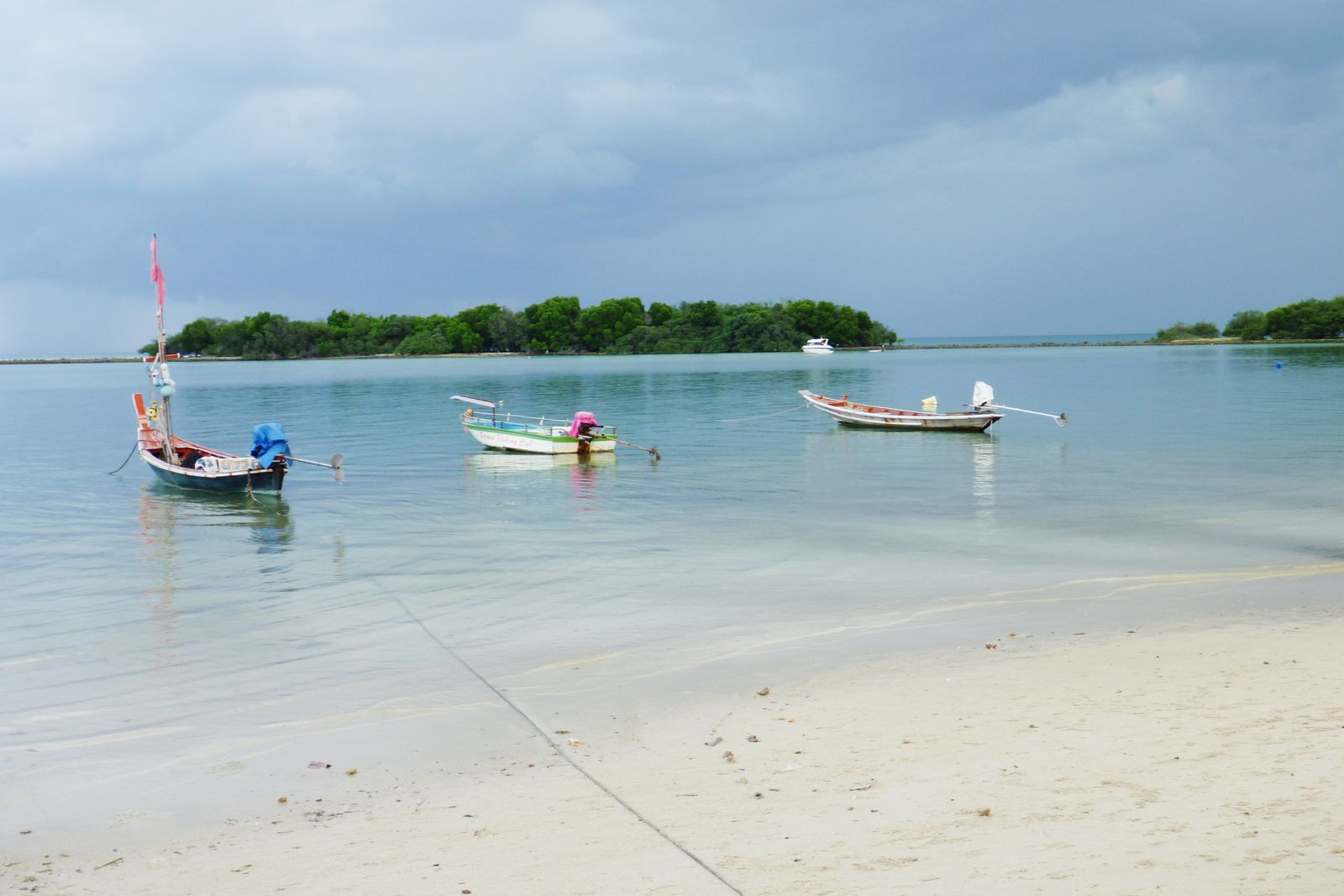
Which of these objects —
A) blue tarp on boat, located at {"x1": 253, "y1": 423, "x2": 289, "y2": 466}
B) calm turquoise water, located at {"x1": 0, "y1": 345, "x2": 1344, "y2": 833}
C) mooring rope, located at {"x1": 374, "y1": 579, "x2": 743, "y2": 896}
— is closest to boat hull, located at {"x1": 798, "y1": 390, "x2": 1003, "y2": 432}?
calm turquoise water, located at {"x1": 0, "y1": 345, "x2": 1344, "y2": 833}

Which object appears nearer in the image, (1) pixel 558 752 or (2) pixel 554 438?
(1) pixel 558 752

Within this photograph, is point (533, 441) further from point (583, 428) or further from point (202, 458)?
point (202, 458)

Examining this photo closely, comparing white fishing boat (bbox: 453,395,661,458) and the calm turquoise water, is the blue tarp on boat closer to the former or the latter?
the calm turquoise water

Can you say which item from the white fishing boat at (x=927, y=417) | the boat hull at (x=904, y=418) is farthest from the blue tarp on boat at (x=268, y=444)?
the white fishing boat at (x=927, y=417)

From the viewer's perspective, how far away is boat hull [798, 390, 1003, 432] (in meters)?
46.8

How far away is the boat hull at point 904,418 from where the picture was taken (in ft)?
153

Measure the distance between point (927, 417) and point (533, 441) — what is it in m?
18.0

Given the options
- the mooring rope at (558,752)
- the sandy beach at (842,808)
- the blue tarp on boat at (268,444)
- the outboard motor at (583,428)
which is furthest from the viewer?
the outboard motor at (583,428)

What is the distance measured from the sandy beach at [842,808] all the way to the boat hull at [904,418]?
36.9 meters

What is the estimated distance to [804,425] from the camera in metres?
53.2

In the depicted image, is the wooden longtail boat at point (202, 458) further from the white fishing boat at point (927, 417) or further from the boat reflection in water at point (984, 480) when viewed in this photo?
the white fishing boat at point (927, 417)

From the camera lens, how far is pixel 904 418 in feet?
160

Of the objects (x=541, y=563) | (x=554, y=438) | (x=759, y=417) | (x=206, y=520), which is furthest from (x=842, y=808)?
(x=759, y=417)

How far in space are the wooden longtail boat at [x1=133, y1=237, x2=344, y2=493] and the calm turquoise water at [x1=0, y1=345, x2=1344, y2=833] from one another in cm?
71
